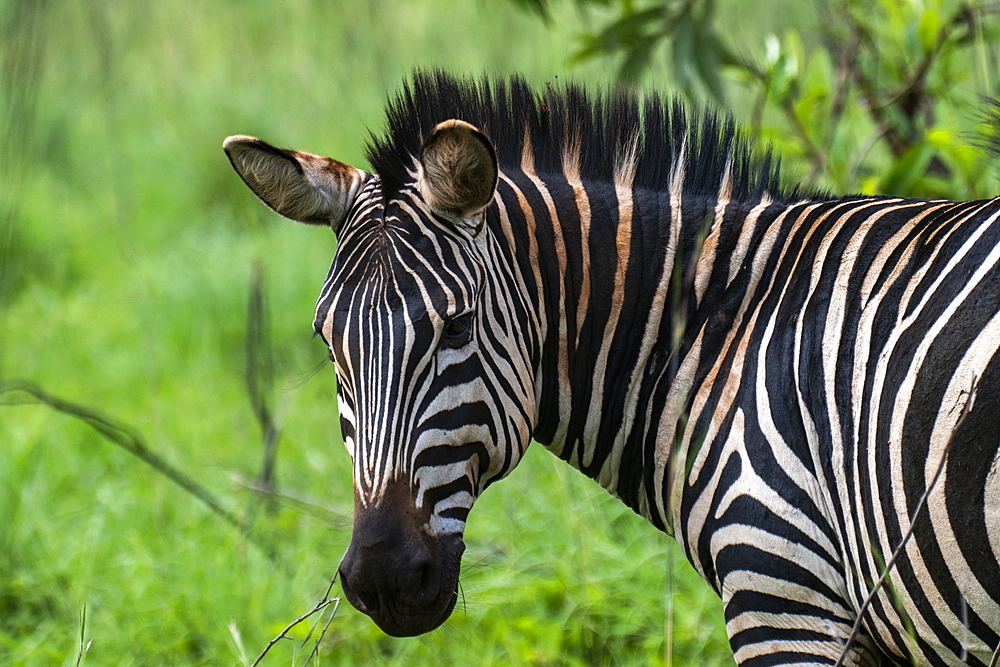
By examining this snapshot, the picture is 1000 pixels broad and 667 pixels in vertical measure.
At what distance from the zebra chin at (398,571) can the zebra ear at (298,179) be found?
82cm

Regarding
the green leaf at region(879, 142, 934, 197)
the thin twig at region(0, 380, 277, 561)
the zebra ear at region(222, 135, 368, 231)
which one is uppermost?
the green leaf at region(879, 142, 934, 197)

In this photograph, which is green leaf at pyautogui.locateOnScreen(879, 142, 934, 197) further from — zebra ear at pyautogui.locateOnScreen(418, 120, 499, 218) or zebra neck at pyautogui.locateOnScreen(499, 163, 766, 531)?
zebra ear at pyautogui.locateOnScreen(418, 120, 499, 218)

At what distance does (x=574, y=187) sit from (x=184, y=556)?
116 inches

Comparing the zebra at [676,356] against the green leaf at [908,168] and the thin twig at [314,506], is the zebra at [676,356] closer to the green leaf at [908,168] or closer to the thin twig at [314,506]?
the green leaf at [908,168]

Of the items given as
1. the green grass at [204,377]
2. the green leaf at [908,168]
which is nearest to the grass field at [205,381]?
the green grass at [204,377]

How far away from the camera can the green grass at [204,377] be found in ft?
12.1

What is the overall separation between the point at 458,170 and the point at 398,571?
0.92 m

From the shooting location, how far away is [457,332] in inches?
82.0

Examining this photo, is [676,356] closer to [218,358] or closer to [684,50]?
[684,50]

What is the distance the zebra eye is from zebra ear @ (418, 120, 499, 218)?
10.3 inches

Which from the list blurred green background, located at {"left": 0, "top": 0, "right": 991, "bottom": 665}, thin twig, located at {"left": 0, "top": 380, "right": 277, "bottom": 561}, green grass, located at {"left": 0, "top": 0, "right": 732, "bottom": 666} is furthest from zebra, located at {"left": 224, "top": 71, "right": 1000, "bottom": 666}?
thin twig, located at {"left": 0, "top": 380, "right": 277, "bottom": 561}

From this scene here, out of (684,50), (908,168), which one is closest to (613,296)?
(684,50)

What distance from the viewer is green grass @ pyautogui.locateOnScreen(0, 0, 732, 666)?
3678mm

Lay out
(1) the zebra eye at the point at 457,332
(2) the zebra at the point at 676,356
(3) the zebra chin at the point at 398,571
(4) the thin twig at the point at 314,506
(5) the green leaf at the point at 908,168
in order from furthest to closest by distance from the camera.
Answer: (4) the thin twig at the point at 314,506
(5) the green leaf at the point at 908,168
(1) the zebra eye at the point at 457,332
(3) the zebra chin at the point at 398,571
(2) the zebra at the point at 676,356
